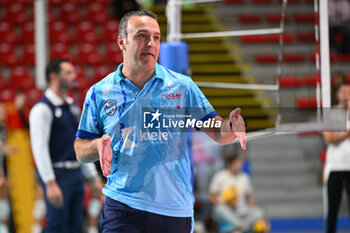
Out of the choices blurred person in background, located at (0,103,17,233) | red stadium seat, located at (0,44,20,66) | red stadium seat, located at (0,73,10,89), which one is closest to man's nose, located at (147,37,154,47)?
blurred person in background, located at (0,103,17,233)

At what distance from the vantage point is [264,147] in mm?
10078

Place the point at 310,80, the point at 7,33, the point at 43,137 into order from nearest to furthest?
1. the point at 43,137
2. the point at 310,80
3. the point at 7,33

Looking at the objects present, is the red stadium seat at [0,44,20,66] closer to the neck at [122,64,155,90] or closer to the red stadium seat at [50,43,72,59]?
the red stadium seat at [50,43,72,59]

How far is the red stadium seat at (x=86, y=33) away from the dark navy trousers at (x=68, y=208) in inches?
299

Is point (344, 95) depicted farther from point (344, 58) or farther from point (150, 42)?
point (344, 58)

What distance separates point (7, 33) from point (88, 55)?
2279mm

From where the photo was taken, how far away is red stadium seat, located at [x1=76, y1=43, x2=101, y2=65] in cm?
1170

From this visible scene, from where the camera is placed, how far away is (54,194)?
4.82m

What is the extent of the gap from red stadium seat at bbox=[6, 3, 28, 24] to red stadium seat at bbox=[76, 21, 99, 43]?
1379 millimetres

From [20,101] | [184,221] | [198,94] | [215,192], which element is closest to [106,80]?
[198,94]

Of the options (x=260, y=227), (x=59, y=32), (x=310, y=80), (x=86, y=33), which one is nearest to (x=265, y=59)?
(x=310, y=80)

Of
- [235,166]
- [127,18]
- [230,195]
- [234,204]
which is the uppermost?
[127,18]

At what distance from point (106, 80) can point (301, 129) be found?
45.0 inches

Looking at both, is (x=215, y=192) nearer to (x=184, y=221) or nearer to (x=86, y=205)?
(x=86, y=205)
